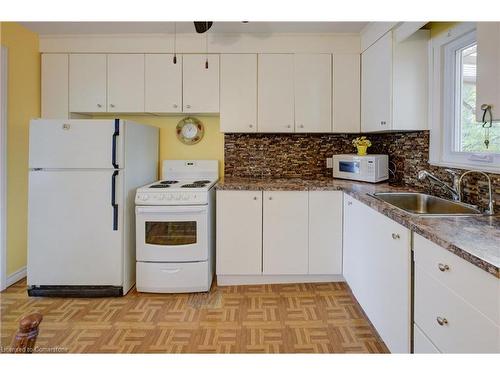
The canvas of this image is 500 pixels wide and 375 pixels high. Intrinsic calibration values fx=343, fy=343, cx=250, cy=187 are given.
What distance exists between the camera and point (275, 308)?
8.18 feet

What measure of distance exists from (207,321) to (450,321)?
1.53m

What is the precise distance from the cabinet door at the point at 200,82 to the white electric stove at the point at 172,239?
34.5 inches

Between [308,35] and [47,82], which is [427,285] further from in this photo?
[47,82]

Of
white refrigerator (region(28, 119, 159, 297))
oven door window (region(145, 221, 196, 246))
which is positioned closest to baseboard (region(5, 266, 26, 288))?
white refrigerator (region(28, 119, 159, 297))

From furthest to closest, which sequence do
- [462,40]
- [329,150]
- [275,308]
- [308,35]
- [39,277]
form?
1. [329,150]
2. [308,35]
3. [39,277]
4. [275,308]
5. [462,40]

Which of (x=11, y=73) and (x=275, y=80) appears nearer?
(x=11, y=73)

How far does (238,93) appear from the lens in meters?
3.11

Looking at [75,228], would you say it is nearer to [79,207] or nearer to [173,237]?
[79,207]

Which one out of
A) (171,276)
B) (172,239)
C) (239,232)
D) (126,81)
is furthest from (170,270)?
(126,81)

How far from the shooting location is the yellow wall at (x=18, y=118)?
2.81m

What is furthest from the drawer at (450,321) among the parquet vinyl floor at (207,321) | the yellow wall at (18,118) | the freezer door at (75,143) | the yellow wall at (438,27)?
the yellow wall at (18,118)

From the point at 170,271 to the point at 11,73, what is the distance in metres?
2.07

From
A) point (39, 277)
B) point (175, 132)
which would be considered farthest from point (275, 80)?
point (39, 277)

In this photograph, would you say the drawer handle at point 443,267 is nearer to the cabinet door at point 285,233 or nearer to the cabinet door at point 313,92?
the cabinet door at point 285,233
